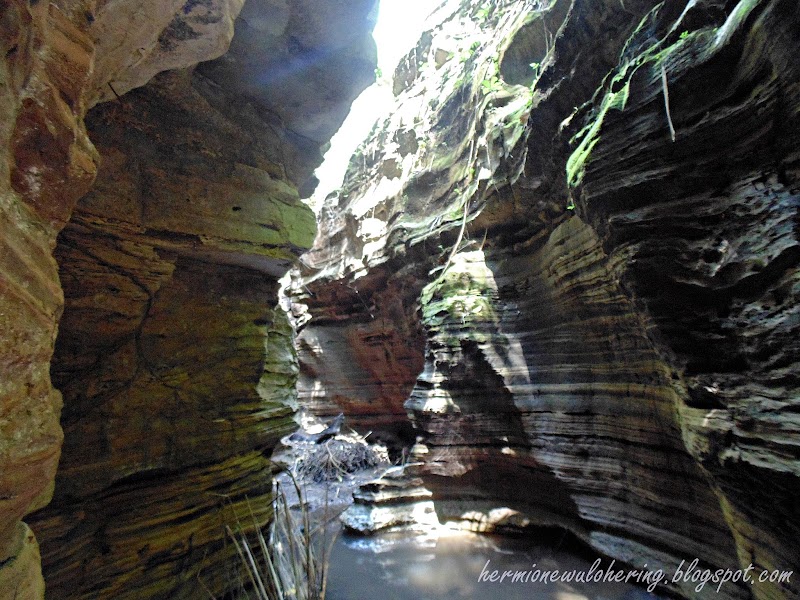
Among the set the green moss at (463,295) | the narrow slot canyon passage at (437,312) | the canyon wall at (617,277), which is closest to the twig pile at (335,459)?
the narrow slot canyon passage at (437,312)

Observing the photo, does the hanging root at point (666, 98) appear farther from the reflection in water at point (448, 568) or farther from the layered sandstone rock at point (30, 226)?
the reflection in water at point (448, 568)

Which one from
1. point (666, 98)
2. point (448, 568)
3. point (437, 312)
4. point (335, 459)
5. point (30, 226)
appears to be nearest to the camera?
point (30, 226)

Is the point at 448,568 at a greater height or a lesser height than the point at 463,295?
lesser

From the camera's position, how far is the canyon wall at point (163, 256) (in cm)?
185

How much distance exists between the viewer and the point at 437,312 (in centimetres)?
718

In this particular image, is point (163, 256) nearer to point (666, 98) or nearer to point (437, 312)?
point (437, 312)

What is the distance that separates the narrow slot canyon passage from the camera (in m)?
2.38

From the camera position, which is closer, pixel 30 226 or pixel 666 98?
pixel 30 226

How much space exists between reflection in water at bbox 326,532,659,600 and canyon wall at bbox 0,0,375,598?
5.64 ft

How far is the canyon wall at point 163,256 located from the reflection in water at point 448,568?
1.72 meters

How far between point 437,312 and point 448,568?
3.87 m

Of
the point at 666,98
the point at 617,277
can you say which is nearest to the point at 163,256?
the point at 617,277

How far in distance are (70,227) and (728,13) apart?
18.3ft

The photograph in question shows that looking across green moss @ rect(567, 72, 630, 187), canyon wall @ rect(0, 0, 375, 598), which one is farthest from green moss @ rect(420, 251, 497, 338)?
green moss @ rect(567, 72, 630, 187)
